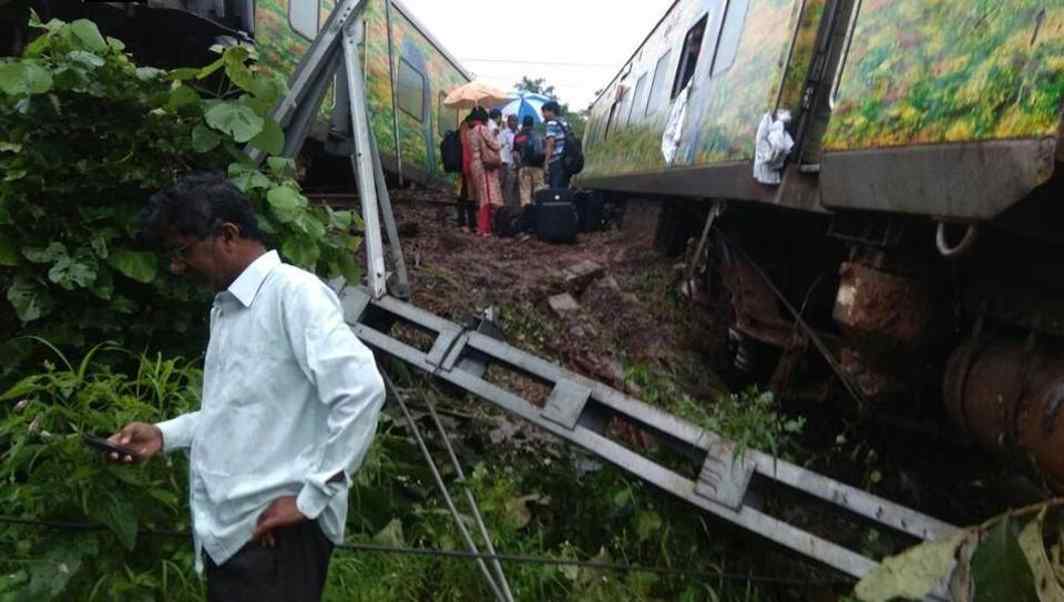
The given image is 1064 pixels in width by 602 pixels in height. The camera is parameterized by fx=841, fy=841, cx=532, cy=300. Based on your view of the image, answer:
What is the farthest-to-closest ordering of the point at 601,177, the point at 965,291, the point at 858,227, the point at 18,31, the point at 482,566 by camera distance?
the point at 601,177 < the point at 18,31 < the point at 858,227 < the point at 965,291 < the point at 482,566

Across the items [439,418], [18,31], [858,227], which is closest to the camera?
[858,227]

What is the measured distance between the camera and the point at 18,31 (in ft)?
17.1

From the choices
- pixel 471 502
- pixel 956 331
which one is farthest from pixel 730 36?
pixel 471 502

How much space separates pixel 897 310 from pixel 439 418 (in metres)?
2.18

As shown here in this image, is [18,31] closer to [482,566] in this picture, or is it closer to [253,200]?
[253,200]

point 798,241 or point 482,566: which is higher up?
point 798,241

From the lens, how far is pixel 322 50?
4.77m

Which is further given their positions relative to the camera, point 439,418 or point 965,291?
point 439,418

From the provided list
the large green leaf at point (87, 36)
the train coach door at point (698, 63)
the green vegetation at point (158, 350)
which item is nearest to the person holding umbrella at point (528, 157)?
the train coach door at point (698, 63)

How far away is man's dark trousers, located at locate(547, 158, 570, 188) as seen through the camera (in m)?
12.5

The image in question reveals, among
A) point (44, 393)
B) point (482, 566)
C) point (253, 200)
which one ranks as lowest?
point (482, 566)

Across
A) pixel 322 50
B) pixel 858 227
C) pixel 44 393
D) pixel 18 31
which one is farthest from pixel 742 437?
pixel 18 31

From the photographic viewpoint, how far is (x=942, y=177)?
2660mm

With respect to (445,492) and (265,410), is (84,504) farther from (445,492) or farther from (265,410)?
(445,492)
